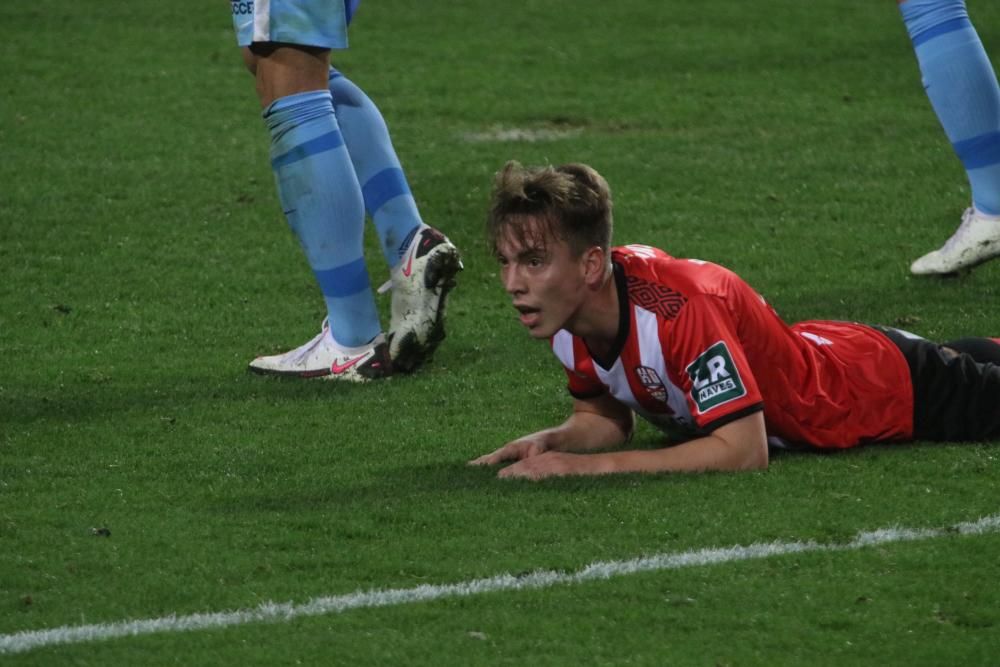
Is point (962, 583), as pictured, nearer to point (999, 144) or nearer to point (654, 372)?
point (654, 372)

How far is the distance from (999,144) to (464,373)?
2144mm

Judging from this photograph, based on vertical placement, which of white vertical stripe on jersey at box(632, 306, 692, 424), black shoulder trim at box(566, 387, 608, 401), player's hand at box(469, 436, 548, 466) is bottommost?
player's hand at box(469, 436, 548, 466)

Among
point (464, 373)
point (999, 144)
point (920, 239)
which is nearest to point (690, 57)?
point (920, 239)

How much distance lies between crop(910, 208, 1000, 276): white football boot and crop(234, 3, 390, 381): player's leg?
225 cm

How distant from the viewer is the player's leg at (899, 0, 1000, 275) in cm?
657

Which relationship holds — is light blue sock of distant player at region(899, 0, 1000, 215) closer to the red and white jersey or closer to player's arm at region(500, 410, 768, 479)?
the red and white jersey

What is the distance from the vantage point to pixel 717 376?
14.7 feet

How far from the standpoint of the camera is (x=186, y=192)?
8.66 meters

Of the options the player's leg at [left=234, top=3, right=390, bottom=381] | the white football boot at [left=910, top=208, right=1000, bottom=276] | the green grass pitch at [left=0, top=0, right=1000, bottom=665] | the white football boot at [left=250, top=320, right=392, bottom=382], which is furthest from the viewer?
the white football boot at [left=910, top=208, right=1000, bottom=276]

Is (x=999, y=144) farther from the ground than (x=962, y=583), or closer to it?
farther from the ground

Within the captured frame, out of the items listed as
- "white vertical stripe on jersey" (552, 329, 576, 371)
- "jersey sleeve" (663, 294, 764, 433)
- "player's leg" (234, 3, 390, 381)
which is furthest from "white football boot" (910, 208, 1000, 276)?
"jersey sleeve" (663, 294, 764, 433)

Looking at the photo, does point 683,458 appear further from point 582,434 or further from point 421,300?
point 421,300

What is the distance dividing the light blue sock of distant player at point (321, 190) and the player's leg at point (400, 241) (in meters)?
0.17

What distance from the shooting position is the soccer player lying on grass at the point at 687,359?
4.54 meters
